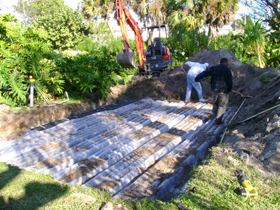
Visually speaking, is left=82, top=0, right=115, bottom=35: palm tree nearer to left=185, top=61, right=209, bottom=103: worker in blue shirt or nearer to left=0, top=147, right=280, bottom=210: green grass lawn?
left=185, top=61, right=209, bottom=103: worker in blue shirt

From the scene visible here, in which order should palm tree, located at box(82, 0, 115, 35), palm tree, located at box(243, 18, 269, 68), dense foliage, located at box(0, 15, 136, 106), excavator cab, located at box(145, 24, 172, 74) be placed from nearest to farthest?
dense foliage, located at box(0, 15, 136, 106) → palm tree, located at box(243, 18, 269, 68) → excavator cab, located at box(145, 24, 172, 74) → palm tree, located at box(82, 0, 115, 35)

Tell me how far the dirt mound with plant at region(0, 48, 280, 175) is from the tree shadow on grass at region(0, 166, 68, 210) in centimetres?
260

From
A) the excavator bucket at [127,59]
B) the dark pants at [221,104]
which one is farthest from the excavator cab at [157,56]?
the dark pants at [221,104]

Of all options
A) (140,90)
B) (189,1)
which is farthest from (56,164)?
(189,1)

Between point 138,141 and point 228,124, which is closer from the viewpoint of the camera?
point 138,141

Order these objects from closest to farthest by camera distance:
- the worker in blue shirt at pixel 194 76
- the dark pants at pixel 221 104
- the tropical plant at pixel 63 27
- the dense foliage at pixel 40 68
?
1. the dark pants at pixel 221 104
2. the dense foliage at pixel 40 68
3. the worker in blue shirt at pixel 194 76
4. the tropical plant at pixel 63 27

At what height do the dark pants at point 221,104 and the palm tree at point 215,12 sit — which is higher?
the palm tree at point 215,12

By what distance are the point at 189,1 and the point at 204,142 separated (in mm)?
18531

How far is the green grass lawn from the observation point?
9.02 ft

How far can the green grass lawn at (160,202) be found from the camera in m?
2.75

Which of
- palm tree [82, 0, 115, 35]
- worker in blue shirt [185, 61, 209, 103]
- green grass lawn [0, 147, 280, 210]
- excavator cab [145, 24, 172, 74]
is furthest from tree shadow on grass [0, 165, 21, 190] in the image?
palm tree [82, 0, 115, 35]

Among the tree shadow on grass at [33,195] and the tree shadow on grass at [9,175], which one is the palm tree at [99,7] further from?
the tree shadow on grass at [33,195]

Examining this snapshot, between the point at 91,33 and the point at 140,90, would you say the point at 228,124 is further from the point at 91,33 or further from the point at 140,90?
the point at 91,33

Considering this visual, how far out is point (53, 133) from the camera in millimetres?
5371
